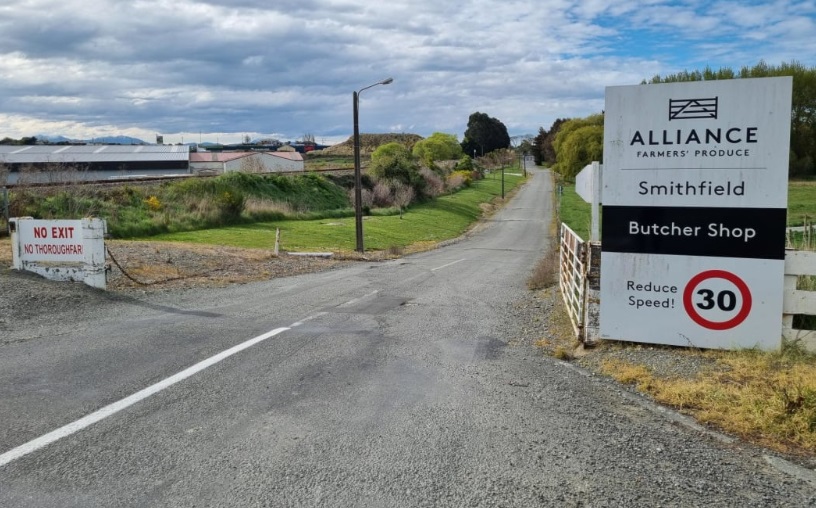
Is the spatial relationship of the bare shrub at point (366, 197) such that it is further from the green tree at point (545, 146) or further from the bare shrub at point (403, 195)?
the green tree at point (545, 146)

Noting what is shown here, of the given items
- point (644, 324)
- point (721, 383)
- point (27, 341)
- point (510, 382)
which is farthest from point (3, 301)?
point (721, 383)

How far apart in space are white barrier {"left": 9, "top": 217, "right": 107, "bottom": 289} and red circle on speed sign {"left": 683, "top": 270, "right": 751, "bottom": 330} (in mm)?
10836

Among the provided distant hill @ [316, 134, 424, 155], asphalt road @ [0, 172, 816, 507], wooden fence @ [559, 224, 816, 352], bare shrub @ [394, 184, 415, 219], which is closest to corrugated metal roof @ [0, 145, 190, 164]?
bare shrub @ [394, 184, 415, 219]

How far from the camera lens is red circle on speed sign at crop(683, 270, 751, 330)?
7363mm

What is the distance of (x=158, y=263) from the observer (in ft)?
59.2

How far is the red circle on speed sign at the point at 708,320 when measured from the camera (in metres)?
7.36

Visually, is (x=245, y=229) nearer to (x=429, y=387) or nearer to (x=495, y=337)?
(x=495, y=337)

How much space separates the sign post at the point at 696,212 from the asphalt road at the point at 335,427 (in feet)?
4.78

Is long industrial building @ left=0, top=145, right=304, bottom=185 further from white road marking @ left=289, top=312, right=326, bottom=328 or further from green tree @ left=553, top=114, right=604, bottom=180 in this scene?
white road marking @ left=289, top=312, right=326, bottom=328

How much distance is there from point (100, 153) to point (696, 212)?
262 feet

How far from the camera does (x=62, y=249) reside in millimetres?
13359

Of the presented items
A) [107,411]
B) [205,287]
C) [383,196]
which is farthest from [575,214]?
[107,411]

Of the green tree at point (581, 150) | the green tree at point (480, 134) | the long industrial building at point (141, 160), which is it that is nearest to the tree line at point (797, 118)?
the green tree at point (581, 150)

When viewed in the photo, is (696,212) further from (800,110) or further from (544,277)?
(800,110)
